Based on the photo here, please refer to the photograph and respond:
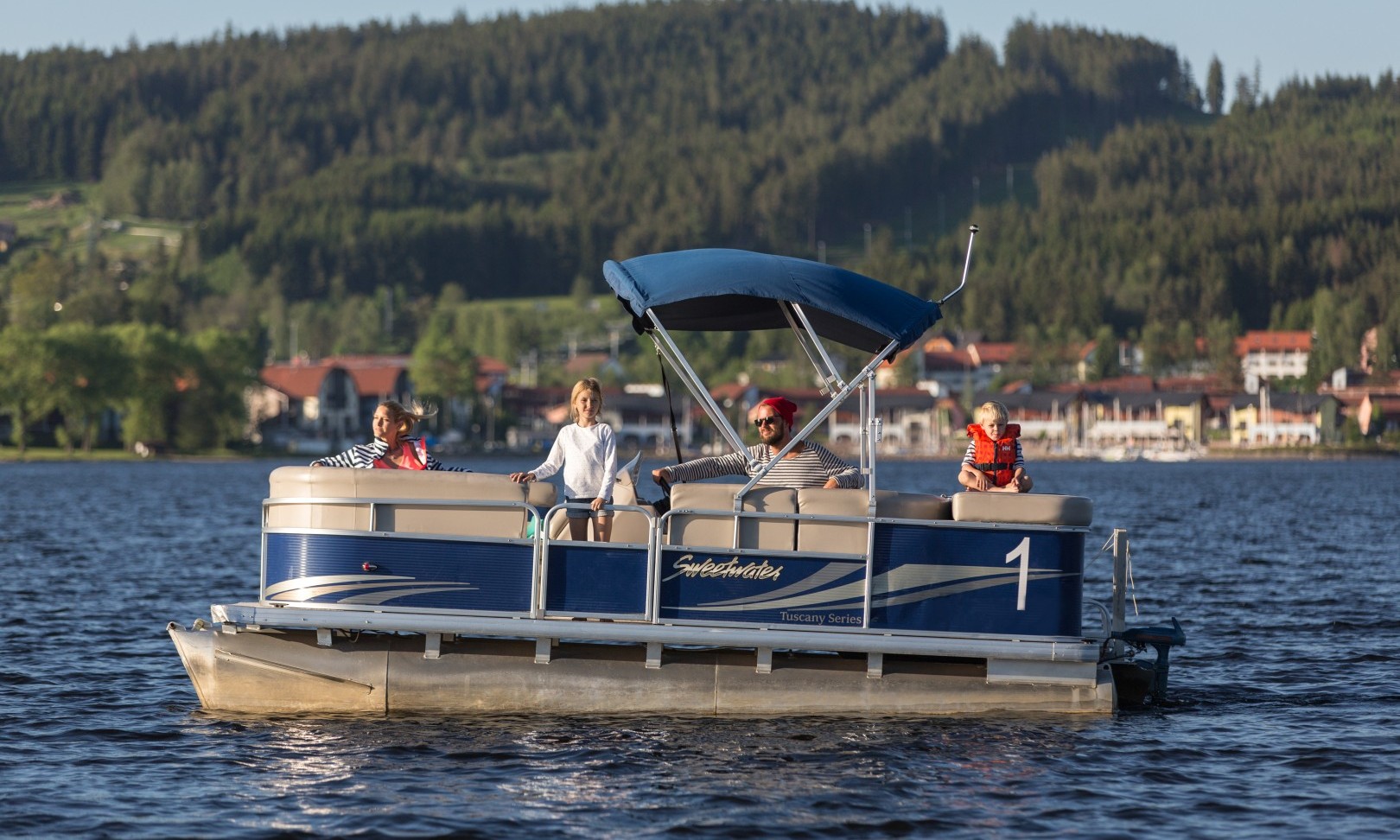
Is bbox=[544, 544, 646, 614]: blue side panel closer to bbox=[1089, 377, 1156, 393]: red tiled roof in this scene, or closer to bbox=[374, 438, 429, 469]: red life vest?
bbox=[374, 438, 429, 469]: red life vest

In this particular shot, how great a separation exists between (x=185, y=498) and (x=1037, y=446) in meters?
124

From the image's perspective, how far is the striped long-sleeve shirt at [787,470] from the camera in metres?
12.0

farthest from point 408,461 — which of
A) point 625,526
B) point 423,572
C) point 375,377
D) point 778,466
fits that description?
point 375,377

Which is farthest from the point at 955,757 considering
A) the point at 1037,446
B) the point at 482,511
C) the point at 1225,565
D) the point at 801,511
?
the point at 1037,446

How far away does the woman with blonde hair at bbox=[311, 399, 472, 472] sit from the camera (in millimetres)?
12109

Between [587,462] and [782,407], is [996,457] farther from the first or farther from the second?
[587,462]

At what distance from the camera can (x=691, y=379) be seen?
1231cm

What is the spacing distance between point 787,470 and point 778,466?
0.10m

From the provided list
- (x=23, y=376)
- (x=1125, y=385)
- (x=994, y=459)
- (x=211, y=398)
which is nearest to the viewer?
(x=994, y=459)

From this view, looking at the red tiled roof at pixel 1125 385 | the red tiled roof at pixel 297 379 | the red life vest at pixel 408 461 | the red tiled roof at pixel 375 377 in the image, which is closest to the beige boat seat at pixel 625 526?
the red life vest at pixel 408 461

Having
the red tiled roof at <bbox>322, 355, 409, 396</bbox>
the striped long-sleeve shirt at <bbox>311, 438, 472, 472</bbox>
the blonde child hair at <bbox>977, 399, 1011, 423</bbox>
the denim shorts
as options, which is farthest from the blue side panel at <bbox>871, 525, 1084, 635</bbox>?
the red tiled roof at <bbox>322, 355, 409, 396</bbox>

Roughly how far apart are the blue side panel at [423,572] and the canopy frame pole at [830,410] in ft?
5.21

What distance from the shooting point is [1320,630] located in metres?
19.5

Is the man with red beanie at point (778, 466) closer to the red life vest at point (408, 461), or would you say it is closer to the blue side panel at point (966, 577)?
the blue side panel at point (966, 577)
